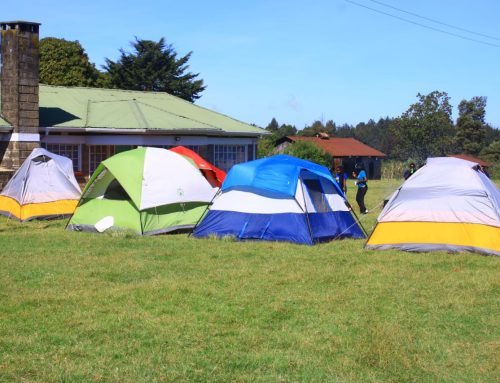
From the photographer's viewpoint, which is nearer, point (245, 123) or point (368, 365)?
point (368, 365)

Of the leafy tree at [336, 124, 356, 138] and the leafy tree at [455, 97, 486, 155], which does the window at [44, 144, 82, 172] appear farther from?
the leafy tree at [336, 124, 356, 138]

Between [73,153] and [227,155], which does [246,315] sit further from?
[227,155]

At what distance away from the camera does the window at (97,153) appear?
22.3m

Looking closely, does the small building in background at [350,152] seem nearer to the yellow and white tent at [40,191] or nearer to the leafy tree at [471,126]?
the leafy tree at [471,126]

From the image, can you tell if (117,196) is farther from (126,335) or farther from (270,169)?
(126,335)

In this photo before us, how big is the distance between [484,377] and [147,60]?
40.5 m

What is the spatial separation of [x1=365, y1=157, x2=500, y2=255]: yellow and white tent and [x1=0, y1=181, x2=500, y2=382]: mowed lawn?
353 millimetres

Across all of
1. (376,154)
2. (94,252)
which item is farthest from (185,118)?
(376,154)

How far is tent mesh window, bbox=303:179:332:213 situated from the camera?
12930 millimetres

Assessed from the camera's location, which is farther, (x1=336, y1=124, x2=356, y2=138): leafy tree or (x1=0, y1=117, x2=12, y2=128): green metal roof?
(x1=336, y1=124, x2=356, y2=138): leafy tree

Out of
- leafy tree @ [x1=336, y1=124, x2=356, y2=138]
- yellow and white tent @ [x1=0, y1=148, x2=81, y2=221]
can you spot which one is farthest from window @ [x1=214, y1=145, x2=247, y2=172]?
leafy tree @ [x1=336, y1=124, x2=356, y2=138]

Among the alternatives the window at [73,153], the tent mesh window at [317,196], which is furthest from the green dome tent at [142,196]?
the window at [73,153]

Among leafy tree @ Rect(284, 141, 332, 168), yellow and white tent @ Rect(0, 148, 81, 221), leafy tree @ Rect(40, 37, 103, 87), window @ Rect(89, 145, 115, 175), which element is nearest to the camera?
yellow and white tent @ Rect(0, 148, 81, 221)

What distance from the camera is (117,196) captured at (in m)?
14.1
